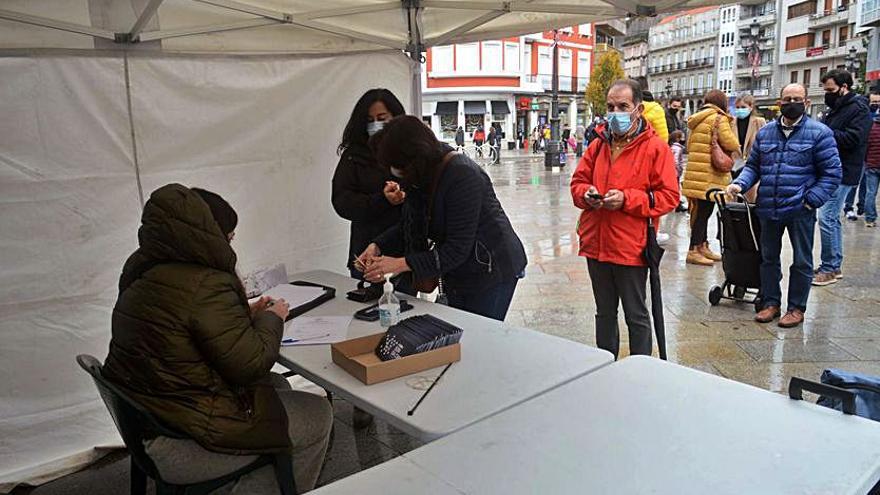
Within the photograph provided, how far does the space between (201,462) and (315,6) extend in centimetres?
282

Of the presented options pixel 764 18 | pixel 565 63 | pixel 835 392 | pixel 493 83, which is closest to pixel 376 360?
pixel 835 392

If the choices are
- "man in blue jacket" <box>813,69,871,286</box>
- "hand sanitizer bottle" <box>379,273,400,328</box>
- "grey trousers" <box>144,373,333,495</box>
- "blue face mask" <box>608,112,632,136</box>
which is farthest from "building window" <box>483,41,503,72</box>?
"grey trousers" <box>144,373,333,495</box>

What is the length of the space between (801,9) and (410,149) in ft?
220

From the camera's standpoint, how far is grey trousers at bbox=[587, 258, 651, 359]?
335cm

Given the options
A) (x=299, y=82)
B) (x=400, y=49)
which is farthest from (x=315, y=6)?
(x=400, y=49)

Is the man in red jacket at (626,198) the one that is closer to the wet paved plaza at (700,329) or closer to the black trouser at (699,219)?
the wet paved plaza at (700,329)

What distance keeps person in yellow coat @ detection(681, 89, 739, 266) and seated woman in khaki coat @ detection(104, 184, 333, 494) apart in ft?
18.4

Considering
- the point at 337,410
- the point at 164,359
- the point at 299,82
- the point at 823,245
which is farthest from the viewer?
the point at 823,245

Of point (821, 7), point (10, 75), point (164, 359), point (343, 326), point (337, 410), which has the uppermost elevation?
point (821, 7)

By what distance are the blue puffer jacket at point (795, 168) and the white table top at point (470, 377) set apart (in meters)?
2.96

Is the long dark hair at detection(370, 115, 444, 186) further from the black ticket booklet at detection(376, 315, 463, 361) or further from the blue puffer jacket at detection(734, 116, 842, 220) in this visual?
the blue puffer jacket at detection(734, 116, 842, 220)

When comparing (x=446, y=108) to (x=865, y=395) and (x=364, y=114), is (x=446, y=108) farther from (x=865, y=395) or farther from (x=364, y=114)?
(x=865, y=395)

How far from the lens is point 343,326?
8.32ft

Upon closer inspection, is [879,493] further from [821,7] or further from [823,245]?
[821,7]
